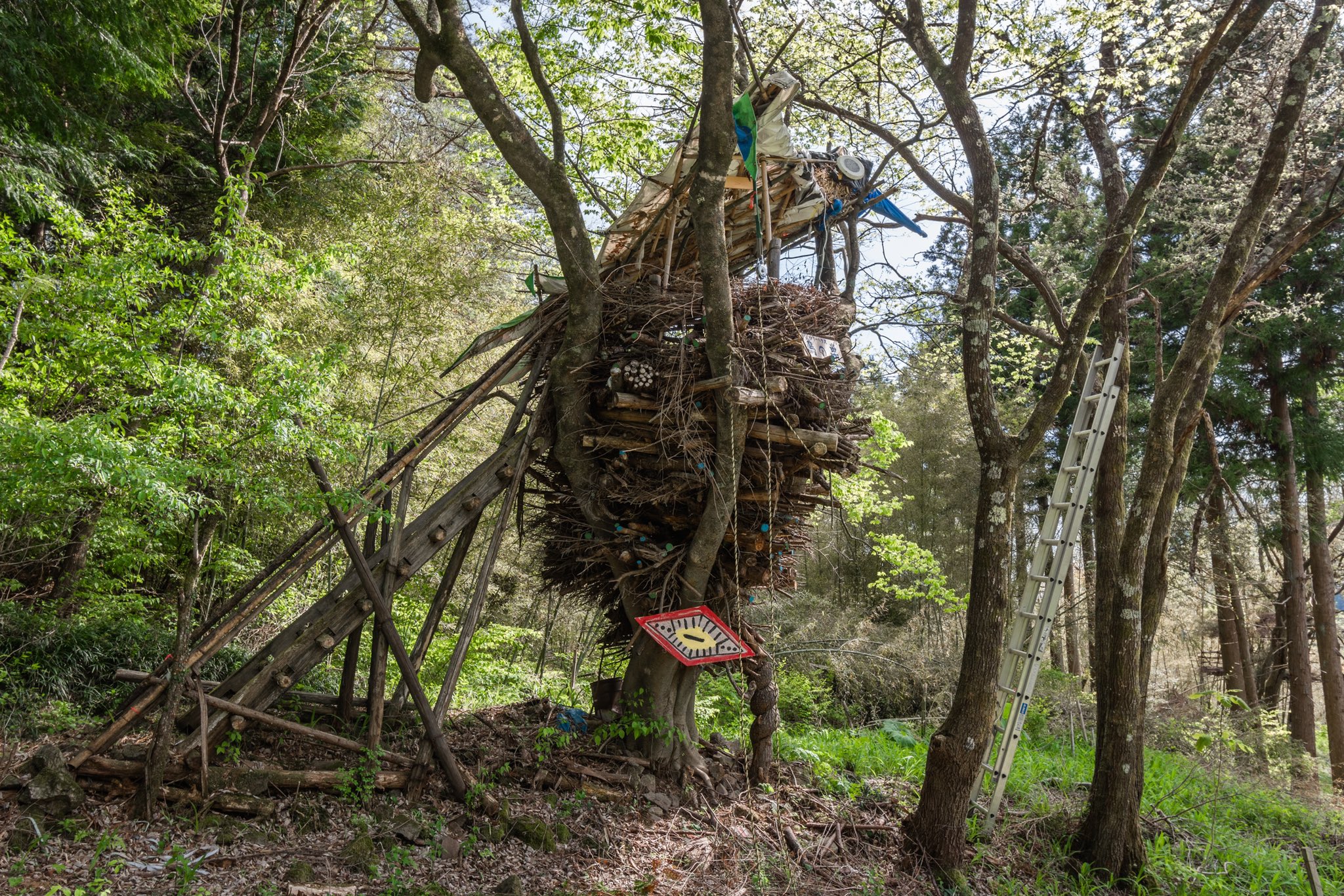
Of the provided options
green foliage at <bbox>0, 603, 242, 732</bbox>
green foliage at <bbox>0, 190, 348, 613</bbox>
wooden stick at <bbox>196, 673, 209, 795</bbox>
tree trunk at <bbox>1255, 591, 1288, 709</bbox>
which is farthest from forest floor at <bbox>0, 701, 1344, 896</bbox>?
tree trunk at <bbox>1255, 591, 1288, 709</bbox>

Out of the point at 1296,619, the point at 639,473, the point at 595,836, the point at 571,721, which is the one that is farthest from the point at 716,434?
the point at 1296,619

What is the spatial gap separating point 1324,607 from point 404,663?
1222cm

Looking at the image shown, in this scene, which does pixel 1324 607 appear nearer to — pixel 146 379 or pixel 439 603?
pixel 439 603

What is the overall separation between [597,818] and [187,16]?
8.30 metres

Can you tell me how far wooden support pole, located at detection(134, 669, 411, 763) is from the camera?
402 cm

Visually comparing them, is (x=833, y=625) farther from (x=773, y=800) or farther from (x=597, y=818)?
(x=597, y=818)

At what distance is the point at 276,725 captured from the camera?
13.9 ft

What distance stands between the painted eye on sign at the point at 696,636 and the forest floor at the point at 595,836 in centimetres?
104

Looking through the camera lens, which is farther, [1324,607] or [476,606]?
[1324,607]

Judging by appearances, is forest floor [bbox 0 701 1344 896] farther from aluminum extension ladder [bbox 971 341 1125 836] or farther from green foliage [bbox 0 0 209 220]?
green foliage [bbox 0 0 209 220]

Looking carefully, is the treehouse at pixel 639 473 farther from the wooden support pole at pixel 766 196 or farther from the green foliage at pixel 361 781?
the green foliage at pixel 361 781

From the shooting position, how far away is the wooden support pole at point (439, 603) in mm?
4941

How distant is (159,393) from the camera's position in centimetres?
383

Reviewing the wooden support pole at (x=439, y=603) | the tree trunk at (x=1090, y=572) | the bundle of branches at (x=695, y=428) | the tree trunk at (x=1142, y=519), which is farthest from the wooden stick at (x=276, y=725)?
the tree trunk at (x=1090, y=572)
